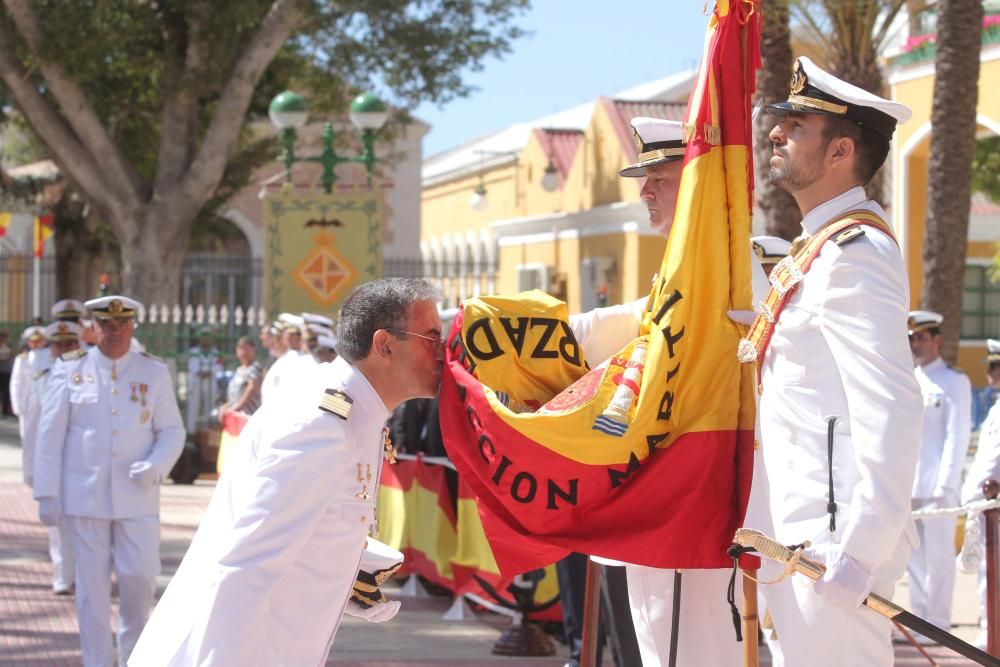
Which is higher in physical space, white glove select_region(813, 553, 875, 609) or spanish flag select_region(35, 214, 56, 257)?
spanish flag select_region(35, 214, 56, 257)

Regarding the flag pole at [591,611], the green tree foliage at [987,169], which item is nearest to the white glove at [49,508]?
the flag pole at [591,611]

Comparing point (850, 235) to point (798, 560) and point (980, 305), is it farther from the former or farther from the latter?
point (980, 305)

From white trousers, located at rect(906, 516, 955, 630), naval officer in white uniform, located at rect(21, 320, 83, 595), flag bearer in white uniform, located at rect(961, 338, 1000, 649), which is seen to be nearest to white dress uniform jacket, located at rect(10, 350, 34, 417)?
naval officer in white uniform, located at rect(21, 320, 83, 595)

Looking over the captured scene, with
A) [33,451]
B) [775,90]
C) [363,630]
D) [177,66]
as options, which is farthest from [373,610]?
[177,66]

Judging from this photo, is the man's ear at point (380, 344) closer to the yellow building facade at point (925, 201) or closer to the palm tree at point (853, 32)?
the palm tree at point (853, 32)

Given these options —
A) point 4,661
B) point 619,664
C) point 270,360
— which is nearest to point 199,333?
point 270,360

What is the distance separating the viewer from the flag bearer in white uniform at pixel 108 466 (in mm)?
7695

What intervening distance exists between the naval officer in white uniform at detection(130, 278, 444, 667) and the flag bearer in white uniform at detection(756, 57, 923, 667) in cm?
101

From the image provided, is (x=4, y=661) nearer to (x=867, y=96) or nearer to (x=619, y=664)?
(x=619, y=664)

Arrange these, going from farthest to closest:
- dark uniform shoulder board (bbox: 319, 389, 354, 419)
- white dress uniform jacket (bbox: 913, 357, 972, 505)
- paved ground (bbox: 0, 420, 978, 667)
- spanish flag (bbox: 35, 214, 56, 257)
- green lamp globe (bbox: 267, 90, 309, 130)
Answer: spanish flag (bbox: 35, 214, 56, 257)
green lamp globe (bbox: 267, 90, 309, 130)
white dress uniform jacket (bbox: 913, 357, 972, 505)
paved ground (bbox: 0, 420, 978, 667)
dark uniform shoulder board (bbox: 319, 389, 354, 419)

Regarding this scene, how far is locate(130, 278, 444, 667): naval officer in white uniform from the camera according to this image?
3.52m

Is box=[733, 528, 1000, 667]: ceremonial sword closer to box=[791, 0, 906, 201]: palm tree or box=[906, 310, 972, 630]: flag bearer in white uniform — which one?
box=[906, 310, 972, 630]: flag bearer in white uniform

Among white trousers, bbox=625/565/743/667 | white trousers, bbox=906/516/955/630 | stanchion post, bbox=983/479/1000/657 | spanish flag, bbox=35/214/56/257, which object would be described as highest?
spanish flag, bbox=35/214/56/257

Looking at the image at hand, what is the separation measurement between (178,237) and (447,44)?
19.0 feet
